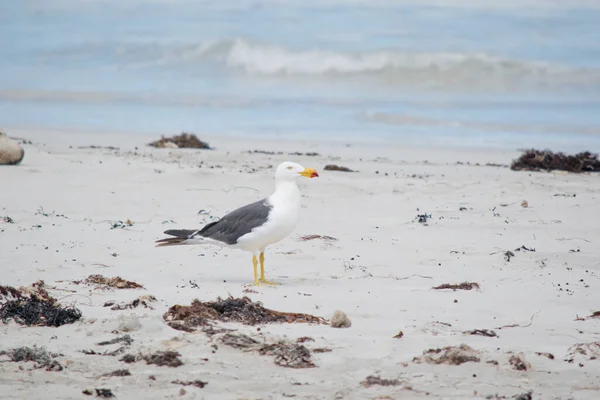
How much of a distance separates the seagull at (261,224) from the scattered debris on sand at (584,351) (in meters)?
2.77

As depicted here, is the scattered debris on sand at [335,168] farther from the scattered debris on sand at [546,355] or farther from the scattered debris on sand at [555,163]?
the scattered debris on sand at [546,355]

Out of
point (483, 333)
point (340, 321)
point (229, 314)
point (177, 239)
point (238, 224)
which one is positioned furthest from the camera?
point (177, 239)

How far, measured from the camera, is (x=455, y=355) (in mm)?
5344

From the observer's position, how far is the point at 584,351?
5.59 meters

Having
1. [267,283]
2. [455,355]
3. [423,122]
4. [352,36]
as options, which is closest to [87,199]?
[267,283]

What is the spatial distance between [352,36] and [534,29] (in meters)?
9.56

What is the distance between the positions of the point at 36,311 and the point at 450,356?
8.95 feet

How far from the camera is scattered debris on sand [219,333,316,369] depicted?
17.5 ft

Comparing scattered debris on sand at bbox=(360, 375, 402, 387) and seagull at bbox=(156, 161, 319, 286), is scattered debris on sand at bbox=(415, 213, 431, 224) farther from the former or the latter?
scattered debris on sand at bbox=(360, 375, 402, 387)

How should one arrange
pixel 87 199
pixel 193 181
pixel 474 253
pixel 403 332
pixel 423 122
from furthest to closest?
pixel 423 122 → pixel 193 181 → pixel 87 199 → pixel 474 253 → pixel 403 332

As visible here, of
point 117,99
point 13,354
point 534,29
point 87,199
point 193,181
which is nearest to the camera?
point 13,354

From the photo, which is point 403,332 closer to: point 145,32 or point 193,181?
point 193,181

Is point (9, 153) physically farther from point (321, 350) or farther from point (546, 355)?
point (546, 355)

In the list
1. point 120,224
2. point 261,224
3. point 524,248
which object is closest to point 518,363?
point 261,224
